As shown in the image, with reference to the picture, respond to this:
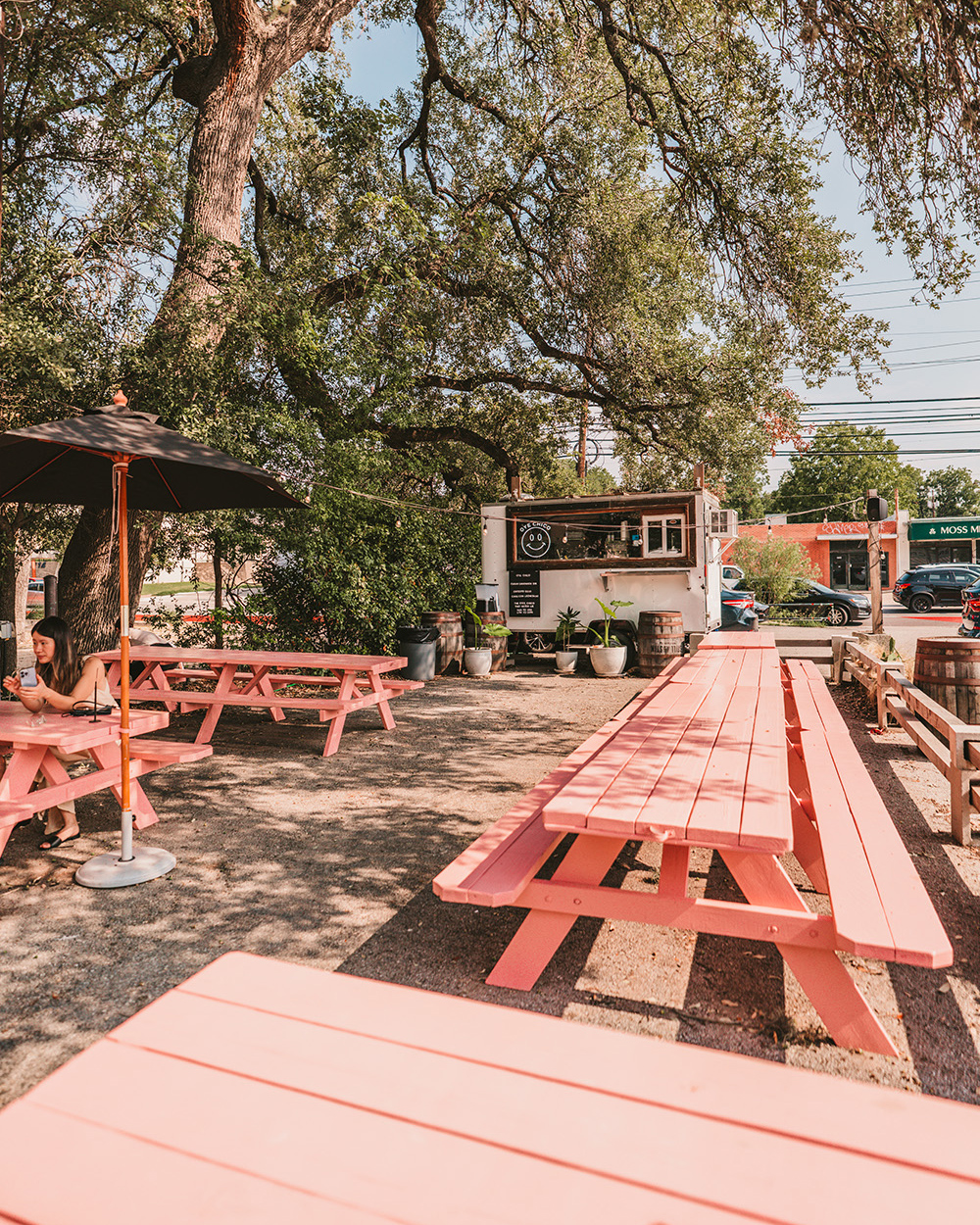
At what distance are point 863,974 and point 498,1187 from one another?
8.53 feet

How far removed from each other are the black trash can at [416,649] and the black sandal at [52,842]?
264 inches

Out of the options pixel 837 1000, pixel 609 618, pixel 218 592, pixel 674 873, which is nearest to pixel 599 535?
pixel 609 618

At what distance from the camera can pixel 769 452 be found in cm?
1617

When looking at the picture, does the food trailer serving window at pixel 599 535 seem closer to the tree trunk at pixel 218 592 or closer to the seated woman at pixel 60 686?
the tree trunk at pixel 218 592

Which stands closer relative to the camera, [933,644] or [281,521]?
[933,644]

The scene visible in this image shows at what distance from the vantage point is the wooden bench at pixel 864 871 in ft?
6.71

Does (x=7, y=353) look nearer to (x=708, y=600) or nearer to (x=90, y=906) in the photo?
(x=90, y=906)

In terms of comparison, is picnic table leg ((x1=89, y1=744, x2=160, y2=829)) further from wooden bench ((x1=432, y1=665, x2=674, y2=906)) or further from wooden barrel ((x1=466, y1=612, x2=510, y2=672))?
wooden barrel ((x1=466, y1=612, x2=510, y2=672))

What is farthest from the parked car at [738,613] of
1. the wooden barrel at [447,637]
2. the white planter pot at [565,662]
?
the wooden barrel at [447,637]

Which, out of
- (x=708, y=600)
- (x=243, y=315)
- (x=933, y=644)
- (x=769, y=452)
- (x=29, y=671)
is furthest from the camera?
(x=769, y=452)

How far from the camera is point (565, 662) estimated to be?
474 inches

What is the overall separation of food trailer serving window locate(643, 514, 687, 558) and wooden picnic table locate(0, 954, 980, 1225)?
10890 mm

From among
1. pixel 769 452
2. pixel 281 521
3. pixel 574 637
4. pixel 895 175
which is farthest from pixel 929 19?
pixel 769 452

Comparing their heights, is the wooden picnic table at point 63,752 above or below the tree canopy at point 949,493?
below
